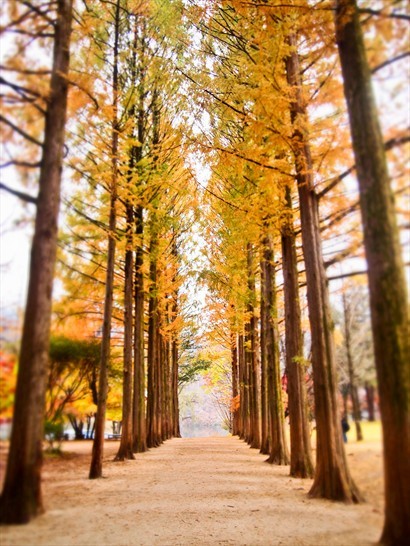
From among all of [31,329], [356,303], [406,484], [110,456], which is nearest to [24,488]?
[31,329]

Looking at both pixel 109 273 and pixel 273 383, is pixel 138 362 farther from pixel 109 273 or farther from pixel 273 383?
pixel 109 273

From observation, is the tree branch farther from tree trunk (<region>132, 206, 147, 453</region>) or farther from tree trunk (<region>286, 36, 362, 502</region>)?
tree trunk (<region>132, 206, 147, 453</region>)

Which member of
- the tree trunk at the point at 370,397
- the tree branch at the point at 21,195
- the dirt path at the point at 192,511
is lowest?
the dirt path at the point at 192,511

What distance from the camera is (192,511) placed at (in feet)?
16.9

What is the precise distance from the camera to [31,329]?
2.07 m

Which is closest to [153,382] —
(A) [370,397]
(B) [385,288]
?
(A) [370,397]

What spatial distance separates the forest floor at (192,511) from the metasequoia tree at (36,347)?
0.32 ft

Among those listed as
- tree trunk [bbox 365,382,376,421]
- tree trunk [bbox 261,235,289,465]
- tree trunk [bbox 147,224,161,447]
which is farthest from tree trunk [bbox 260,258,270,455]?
tree trunk [bbox 365,382,376,421]

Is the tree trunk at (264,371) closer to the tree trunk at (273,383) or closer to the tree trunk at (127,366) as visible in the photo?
the tree trunk at (273,383)

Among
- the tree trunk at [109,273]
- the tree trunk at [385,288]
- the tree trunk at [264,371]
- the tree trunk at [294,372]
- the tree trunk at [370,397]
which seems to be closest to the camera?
the tree trunk at [385,288]

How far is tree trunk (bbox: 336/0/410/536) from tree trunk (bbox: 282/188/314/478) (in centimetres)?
481

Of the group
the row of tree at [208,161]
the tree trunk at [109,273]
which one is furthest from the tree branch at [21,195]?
the tree trunk at [109,273]

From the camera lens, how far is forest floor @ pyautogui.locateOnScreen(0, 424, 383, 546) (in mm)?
2193

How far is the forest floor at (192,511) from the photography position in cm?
219
